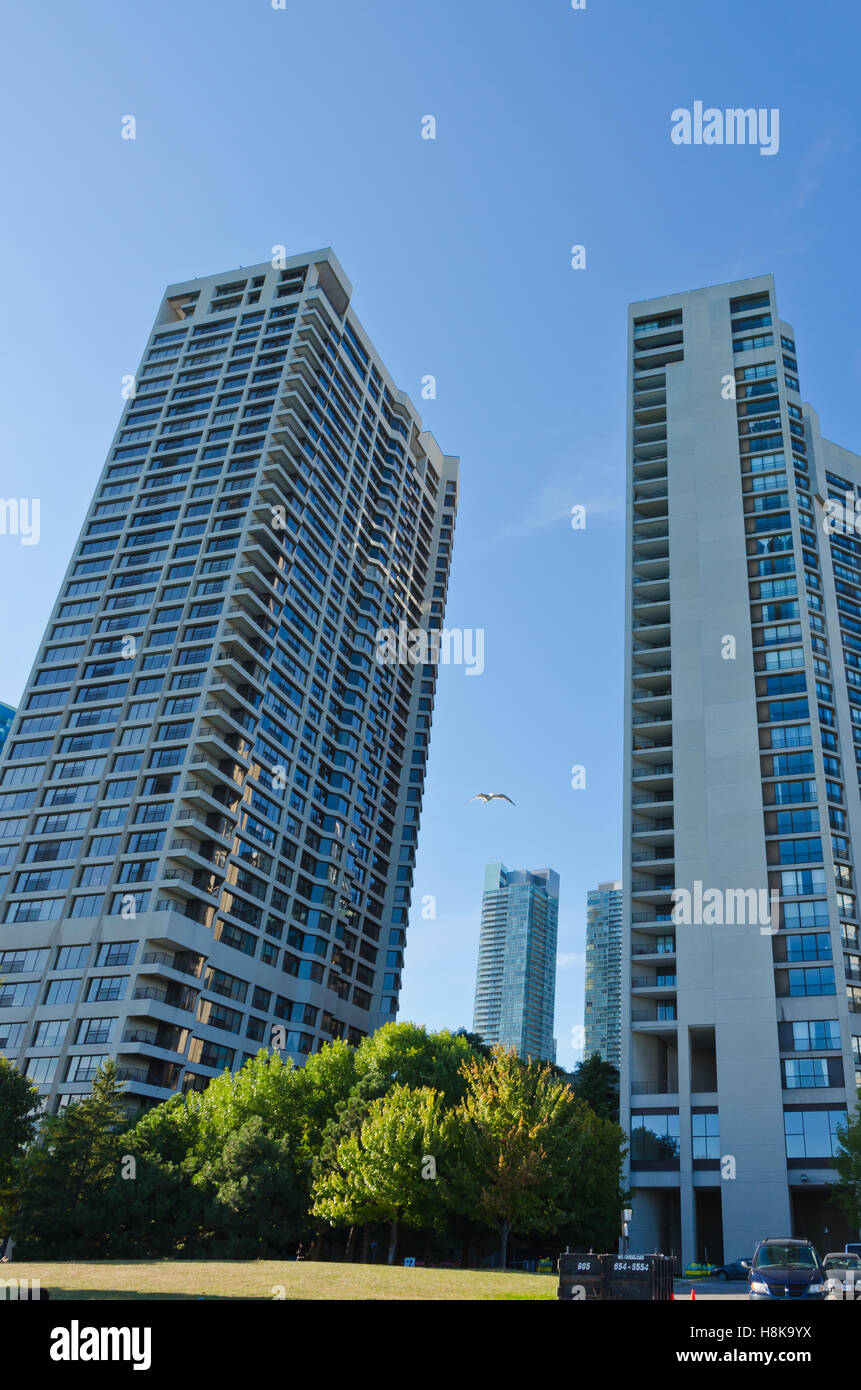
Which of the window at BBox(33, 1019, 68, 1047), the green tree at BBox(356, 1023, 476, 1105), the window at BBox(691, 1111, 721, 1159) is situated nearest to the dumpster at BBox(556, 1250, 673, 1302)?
the green tree at BBox(356, 1023, 476, 1105)

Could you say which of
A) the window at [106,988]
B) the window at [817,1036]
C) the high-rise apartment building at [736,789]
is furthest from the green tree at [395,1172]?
the window at [817,1036]

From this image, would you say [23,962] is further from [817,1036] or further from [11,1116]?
[817,1036]

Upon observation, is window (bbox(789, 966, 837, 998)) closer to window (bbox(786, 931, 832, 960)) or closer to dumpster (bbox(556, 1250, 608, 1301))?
window (bbox(786, 931, 832, 960))

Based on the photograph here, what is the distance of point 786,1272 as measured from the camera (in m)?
24.2

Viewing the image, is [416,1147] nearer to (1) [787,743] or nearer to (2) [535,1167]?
(2) [535,1167]

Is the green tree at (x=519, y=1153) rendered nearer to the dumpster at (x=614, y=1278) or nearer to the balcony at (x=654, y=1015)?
the dumpster at (x=614, y=1278)

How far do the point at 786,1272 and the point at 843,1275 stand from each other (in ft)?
9.78

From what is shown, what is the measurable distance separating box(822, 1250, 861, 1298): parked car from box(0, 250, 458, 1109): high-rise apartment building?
57318 millimetres

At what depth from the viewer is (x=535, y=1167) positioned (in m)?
44.8

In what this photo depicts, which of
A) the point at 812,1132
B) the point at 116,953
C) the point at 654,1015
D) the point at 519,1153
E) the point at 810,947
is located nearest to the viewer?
the point at 519,1153

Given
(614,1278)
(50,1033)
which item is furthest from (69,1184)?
(614,1278)
